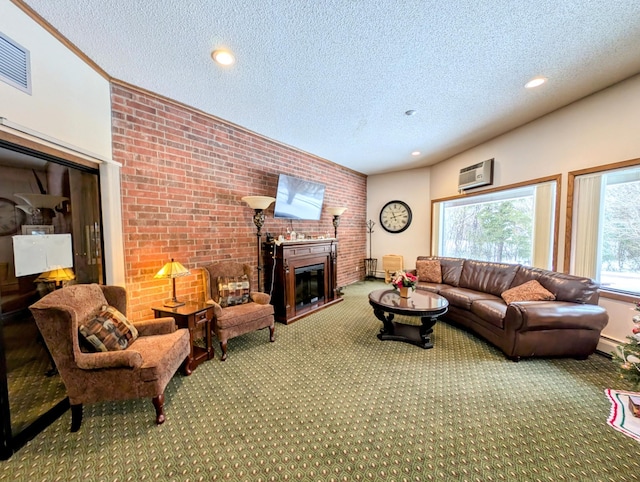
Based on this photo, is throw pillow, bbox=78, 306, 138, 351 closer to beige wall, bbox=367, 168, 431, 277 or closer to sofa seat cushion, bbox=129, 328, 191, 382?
sofa seat cushion, bbox=129, 328, 191, 382

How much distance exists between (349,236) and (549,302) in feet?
12.9

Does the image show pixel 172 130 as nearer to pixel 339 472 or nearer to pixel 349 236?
pixel 339 472

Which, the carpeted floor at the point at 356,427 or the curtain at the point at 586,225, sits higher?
the curtain at the point at 586,225

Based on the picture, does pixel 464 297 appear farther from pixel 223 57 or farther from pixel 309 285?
pixel 223 57

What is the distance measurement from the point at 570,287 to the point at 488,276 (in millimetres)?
1045

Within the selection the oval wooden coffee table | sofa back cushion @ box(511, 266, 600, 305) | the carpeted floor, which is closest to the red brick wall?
the carpeted floor

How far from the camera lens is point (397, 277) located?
127 inches

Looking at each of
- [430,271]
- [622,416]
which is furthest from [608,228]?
[430,271]

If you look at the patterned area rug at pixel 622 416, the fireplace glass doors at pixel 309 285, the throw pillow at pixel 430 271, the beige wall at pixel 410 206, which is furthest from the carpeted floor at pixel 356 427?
the beige wall at pixel 410 206

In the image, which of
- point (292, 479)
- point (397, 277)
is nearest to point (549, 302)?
point (397, 277)

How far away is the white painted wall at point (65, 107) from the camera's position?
1574mm

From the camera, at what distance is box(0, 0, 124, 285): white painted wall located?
5.16 feet

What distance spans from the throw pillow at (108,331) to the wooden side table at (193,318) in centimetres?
36

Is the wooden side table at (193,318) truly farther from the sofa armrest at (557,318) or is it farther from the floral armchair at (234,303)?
the sofa armrest at (557,318)
